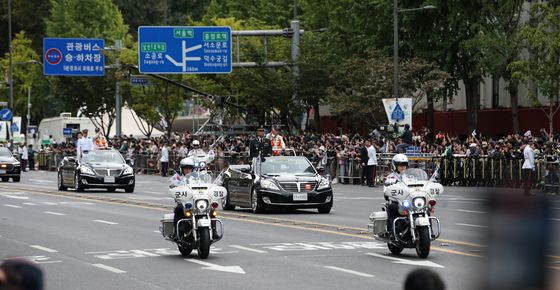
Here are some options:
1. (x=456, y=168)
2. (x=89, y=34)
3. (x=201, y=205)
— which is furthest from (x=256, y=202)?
(x=89, y=34)

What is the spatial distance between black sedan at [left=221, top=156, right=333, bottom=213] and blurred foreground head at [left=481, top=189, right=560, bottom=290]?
76.0 ft

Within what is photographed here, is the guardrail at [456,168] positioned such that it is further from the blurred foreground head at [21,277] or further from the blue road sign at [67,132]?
the blue road sign at [67,132]

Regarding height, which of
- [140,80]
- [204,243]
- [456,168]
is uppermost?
[140,80]

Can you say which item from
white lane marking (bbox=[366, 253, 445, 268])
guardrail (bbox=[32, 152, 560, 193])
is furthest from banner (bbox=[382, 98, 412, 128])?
white lane marking (bbox=[366, 253, 445, 268])

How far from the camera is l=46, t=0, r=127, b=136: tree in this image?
81.8 m

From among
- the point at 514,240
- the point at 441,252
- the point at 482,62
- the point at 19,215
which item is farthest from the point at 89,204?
the point at 514,240

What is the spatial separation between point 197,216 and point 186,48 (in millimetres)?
36378

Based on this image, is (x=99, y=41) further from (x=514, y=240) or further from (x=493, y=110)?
(x=514, y=240)

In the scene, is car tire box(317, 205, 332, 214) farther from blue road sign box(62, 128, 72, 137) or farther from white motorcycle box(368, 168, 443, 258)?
blue road sign box(62, 128, 72, 137)

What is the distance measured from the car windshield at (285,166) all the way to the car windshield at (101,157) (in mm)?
12029

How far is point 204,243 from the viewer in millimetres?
16000

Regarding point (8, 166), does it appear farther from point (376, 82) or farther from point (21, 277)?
point (21, 277)

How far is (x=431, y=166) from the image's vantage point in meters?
40.7

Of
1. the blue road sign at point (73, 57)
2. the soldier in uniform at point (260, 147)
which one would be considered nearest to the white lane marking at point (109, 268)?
the soldier in uniform at point (260, 147)
